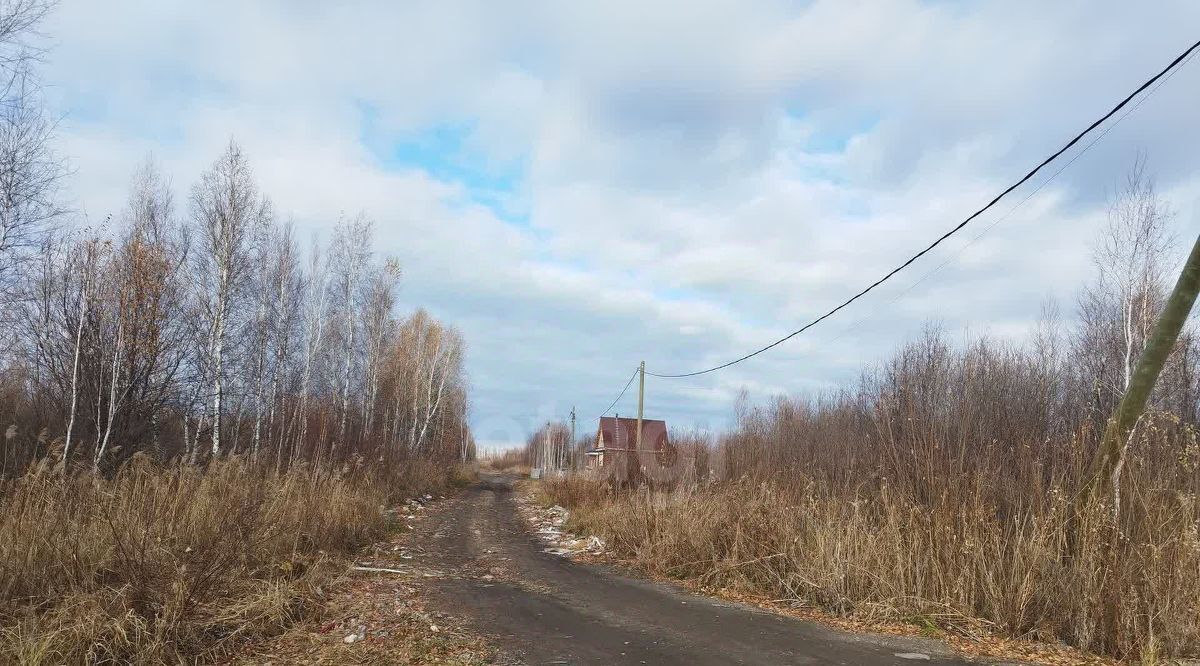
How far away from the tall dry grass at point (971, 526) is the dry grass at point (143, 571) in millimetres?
5962

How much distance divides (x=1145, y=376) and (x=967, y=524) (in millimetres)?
2433

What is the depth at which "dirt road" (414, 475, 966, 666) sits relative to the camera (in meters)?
5.94

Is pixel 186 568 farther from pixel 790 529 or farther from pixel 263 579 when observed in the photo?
pixel 790 529

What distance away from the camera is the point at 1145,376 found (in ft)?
22.9

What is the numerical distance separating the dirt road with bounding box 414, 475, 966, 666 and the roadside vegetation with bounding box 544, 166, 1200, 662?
0.97 metres

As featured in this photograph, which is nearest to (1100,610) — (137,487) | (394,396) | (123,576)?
(123,576)

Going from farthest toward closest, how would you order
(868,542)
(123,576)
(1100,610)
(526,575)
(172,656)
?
(526,575) → (868,542) → (1100,610) → (123,576) → (172,656)

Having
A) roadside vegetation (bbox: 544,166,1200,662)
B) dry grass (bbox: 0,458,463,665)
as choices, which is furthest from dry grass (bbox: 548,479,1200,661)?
dry grass (bbox: 0,458,463,665)

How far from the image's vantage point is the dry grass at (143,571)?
5047mm

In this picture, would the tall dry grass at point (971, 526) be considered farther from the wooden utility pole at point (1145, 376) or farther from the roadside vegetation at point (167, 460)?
the roadside vegetation at point (167, 460)

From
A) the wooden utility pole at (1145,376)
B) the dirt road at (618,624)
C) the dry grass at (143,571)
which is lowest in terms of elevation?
the dirt road at (618,624)

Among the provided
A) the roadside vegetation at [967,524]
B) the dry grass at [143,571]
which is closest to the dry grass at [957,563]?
the roadside vegetation at [967,524]

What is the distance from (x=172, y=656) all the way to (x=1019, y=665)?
23.4 ft

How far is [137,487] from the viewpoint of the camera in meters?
7.36
